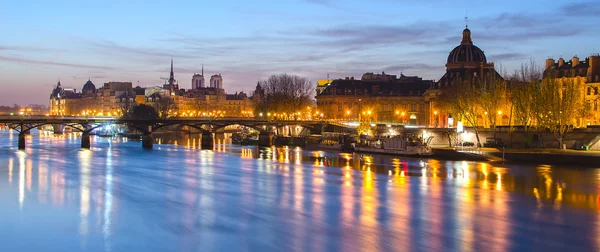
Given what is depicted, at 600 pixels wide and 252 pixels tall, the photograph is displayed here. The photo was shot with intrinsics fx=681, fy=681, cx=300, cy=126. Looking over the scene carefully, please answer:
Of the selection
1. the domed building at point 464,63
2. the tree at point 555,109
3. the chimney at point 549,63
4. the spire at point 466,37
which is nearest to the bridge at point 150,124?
the domed building at point 464,63

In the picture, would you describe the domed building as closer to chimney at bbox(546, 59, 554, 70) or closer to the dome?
the dome

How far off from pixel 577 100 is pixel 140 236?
46.2 m

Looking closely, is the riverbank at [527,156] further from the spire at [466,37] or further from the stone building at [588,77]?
the spire at [466,37]

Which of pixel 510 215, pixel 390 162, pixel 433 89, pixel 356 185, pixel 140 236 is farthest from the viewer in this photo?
pixel 433 89

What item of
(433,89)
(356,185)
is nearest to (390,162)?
(356,185)

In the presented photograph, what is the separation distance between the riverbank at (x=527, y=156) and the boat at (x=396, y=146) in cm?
120

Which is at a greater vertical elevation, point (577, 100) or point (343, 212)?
point (577, 100)

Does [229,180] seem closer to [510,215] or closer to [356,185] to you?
[356,185]

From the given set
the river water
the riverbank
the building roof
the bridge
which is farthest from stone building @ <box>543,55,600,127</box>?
the building roof

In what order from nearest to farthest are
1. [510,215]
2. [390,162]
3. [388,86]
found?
[510,215] → [390,162] → [388,86]

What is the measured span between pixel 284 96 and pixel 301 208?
6924 centimetres

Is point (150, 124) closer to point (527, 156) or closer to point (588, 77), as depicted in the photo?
point (527, 156)

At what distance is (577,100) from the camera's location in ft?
192

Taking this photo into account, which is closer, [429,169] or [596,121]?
[429,169]
